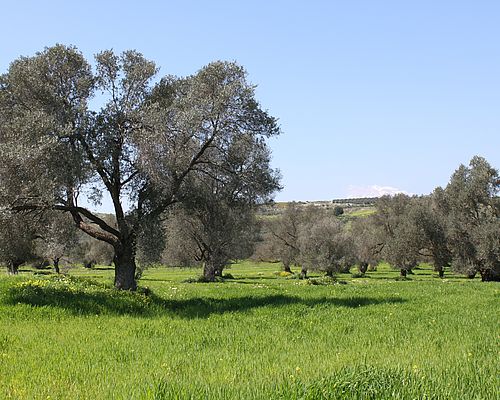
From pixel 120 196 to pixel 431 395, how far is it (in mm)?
20343

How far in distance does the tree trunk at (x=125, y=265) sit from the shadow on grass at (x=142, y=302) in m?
4.04

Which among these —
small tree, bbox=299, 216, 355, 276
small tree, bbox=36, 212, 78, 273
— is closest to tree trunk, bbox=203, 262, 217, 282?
small tree, bbox=299, 216, 355, 276

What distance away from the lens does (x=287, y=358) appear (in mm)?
9617

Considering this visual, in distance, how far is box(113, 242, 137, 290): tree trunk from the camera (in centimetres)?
2373

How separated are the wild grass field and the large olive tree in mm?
4382

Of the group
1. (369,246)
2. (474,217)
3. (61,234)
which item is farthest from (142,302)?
(369,246)

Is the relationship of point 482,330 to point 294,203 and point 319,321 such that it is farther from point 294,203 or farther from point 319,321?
point 294,203

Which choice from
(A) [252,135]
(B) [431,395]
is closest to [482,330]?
(B) [431,395]

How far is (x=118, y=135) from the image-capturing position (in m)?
22.1

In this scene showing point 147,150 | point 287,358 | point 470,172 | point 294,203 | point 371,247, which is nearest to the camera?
point 287,358

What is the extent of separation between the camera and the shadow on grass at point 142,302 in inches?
648

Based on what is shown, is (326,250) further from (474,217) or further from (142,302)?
(142,302)

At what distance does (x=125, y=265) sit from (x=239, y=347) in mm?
14231

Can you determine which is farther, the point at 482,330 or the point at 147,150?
the point at 147,150
